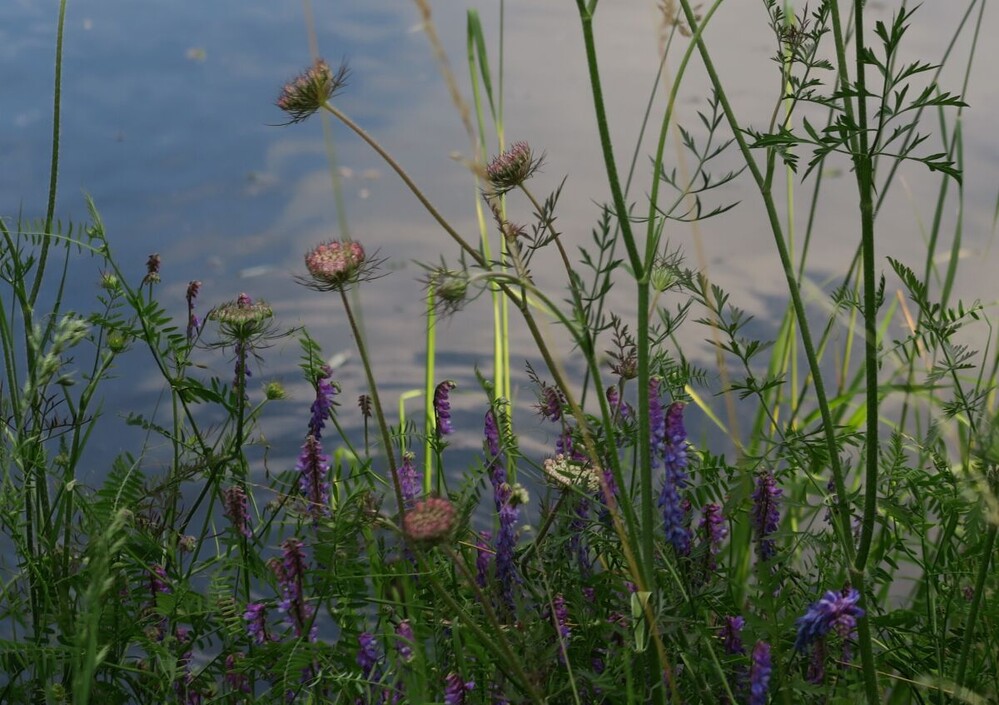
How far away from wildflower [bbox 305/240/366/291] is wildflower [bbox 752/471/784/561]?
0.51 meters

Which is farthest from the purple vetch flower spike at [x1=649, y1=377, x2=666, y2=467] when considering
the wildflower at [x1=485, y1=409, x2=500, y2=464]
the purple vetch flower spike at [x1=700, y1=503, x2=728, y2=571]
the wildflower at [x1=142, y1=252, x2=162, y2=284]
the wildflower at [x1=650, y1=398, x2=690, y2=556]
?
the wildflower at [x1=142, y1=252, x2=162, y2=284]

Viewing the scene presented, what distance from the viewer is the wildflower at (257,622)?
1284 mm

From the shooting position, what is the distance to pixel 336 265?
109cm

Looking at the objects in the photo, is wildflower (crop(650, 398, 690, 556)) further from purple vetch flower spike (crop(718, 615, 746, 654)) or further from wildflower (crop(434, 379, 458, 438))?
wildflower (crop(434, 379, 458, 438))

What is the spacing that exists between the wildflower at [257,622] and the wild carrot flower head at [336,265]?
1.25 feet

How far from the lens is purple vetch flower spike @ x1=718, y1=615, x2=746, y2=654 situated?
128 centimetres

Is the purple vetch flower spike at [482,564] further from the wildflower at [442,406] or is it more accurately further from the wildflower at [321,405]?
the wildflower at [321,405]

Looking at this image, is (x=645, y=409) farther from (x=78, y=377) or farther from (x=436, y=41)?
(x=78, y=377)

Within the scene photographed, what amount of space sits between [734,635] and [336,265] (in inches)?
22.9

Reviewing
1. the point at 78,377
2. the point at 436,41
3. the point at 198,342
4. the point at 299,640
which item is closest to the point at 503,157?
the point at 436,41

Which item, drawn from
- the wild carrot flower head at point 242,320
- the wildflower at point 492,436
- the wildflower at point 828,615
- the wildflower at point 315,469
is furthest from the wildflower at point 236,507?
the wildflower at point 828,615

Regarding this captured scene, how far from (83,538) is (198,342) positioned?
32cm

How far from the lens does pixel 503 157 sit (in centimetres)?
122

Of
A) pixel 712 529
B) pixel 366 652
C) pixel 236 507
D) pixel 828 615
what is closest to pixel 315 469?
pixel 236 507
